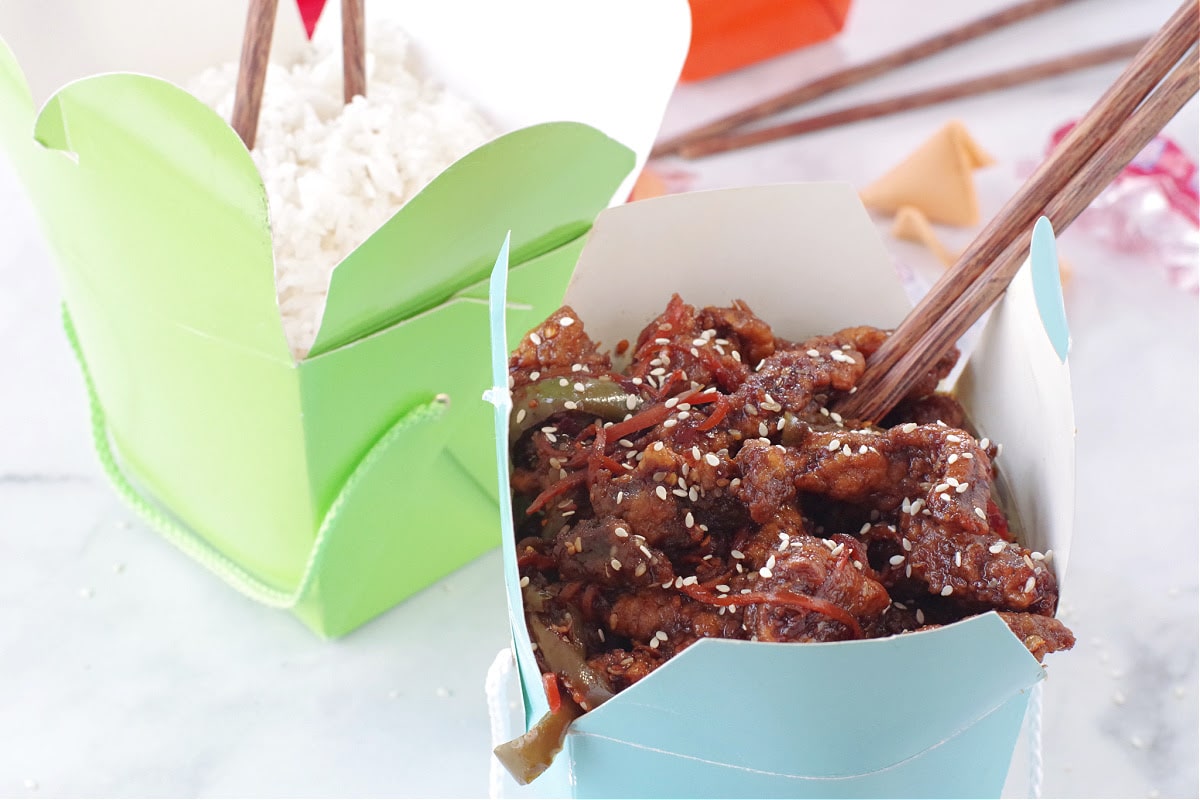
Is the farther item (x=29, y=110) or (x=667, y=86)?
(x=667, y=86)

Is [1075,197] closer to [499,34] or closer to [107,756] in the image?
[499,34]

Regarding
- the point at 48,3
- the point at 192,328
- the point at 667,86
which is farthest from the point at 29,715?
the point at 667,86

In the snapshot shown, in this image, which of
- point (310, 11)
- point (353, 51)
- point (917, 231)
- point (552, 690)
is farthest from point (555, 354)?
point (917, 231)

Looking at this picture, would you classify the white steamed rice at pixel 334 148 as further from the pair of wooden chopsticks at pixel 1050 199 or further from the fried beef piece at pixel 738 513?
the pair of wooden chopsticks at pixel 1050 199

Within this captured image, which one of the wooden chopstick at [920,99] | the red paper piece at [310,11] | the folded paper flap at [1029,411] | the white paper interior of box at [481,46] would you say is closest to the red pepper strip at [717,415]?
the folded paper flap at [1029,411]

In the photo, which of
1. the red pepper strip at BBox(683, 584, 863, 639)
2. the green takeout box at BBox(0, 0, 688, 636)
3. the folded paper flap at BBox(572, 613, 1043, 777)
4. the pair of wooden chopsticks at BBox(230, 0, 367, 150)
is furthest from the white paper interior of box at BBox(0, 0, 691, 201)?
the folded paper flap at BBox(572, 613, 1043, 777)

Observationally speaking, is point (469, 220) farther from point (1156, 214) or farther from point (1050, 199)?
point (1156, 214)
